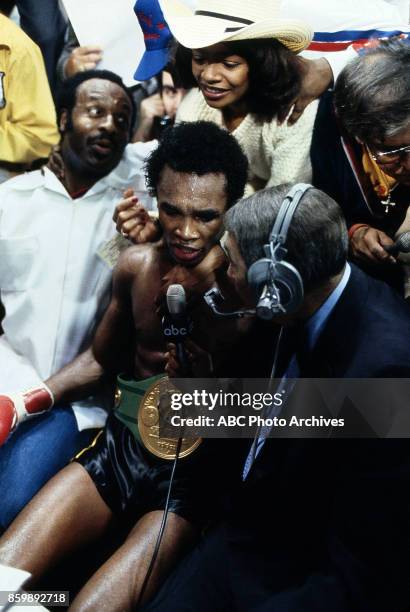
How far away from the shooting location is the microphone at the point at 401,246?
174 cm

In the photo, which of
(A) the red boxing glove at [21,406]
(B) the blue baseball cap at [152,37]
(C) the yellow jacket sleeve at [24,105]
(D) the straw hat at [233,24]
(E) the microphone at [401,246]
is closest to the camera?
(E) the microphone at [401,246]

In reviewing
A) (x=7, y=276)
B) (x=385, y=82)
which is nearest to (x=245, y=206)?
(x=385, y=82)

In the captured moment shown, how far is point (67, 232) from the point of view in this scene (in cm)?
228

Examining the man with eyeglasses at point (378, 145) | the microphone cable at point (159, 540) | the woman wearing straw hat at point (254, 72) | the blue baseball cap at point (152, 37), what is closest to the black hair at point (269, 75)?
the woman wearing straw hat at point (254, 72)

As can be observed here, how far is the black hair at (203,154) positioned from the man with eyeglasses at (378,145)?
0.27 metres

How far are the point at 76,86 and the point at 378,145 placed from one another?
999 millimetres

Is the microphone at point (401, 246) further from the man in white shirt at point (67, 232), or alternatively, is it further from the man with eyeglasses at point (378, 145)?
the man in white shirt at point (67, 232)

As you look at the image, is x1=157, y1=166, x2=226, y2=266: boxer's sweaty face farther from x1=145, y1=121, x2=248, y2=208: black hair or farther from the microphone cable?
the microphone cable

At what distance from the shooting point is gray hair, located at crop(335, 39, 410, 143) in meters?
1.64

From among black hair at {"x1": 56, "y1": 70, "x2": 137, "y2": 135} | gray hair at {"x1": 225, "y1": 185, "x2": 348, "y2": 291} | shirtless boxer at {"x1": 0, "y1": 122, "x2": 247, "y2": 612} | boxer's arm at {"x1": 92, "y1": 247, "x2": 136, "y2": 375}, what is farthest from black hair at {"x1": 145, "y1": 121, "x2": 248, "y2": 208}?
gray hair at {"x1": 225, "y1": 185, "x2": 348, "y2": 291}

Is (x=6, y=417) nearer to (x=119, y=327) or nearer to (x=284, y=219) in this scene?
(x=119, y=327)

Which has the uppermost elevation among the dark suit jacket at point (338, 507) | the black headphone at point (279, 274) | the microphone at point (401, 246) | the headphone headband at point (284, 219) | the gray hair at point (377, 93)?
the gray hair at point (377, 93)

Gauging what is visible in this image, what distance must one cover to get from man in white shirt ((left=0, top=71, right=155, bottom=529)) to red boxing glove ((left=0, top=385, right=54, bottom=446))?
0.32 ft

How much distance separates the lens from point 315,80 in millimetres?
2031
